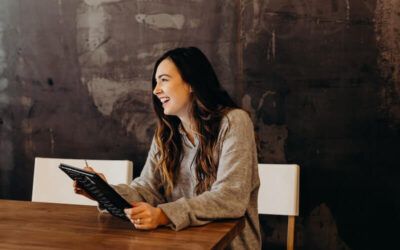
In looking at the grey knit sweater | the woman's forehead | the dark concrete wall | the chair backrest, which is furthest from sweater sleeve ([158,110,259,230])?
the dark concrete wall

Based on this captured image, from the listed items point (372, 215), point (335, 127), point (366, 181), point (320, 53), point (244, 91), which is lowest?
point (372, 215)

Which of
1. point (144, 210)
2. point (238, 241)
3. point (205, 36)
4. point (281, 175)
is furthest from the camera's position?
point (205, 36)

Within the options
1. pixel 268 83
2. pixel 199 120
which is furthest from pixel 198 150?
pixel 268 83

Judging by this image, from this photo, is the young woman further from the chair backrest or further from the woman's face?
the chair backrest

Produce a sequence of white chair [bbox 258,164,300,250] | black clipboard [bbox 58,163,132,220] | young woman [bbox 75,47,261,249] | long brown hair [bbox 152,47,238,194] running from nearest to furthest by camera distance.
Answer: black clipboard [bbox 58,163,132,220] → young woman [bbox 75,47,261,249] → long brown hair [bbox 152,47,238,194] → white chair [bbox 258,164,300,250]

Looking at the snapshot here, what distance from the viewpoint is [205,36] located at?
2.80 meters

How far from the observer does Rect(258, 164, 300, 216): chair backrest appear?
2.30 m

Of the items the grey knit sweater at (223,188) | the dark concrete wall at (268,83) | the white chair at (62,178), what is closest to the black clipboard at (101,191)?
the grey knit sweater at (223,188)

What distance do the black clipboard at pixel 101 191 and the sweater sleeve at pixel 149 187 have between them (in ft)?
0.63

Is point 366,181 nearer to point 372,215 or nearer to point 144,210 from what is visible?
point 372,215

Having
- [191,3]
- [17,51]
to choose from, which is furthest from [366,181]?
[17,51]

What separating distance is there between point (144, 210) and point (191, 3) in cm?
169

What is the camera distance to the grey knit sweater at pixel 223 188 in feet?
4.97

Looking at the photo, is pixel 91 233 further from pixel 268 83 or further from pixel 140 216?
pixel 268 83
